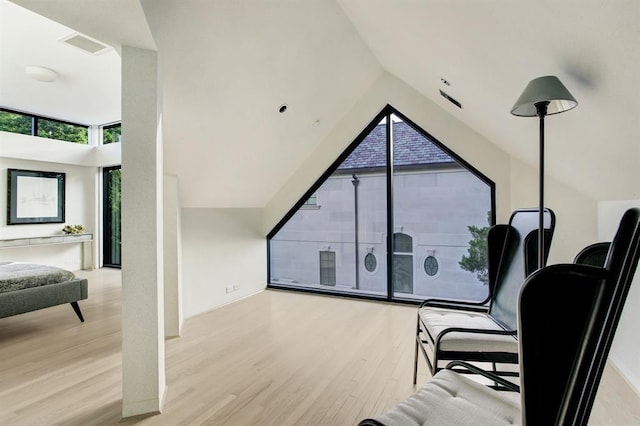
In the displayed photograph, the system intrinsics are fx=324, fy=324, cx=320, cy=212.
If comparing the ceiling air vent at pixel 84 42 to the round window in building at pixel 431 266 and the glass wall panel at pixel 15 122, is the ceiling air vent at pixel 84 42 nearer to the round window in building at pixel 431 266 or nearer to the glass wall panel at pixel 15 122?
the glass wall panel at pixel 15 122

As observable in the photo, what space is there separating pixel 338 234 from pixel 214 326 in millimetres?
2044

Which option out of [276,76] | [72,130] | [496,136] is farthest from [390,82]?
[72,130]

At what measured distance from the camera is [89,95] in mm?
5207

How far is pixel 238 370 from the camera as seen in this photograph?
2518 mm

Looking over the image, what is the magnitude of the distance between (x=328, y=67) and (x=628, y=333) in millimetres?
3325

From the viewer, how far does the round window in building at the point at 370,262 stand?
447 cm

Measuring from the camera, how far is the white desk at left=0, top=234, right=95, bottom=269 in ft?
17.8

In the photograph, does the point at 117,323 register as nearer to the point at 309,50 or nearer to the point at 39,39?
the point at 39,39

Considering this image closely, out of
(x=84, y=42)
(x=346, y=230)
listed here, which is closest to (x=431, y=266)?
(x=346, y=230)

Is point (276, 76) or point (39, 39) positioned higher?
point (39, 39)

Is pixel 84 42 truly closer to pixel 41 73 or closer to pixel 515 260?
pixel 41 73

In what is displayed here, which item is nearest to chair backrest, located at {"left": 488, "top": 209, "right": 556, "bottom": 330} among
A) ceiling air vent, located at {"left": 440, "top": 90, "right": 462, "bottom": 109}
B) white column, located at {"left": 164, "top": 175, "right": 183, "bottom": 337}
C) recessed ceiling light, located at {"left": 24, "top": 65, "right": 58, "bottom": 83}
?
ceiling air vent, located at {"left": 440, "top": 90, "right": 462, "bottom": 109}

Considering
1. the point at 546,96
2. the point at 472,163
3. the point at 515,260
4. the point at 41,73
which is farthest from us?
the point at 41,73

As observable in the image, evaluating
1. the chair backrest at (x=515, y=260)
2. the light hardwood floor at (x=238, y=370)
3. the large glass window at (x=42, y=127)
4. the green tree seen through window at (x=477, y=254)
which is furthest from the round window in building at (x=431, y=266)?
the large glass window at (x=42, y=127)
